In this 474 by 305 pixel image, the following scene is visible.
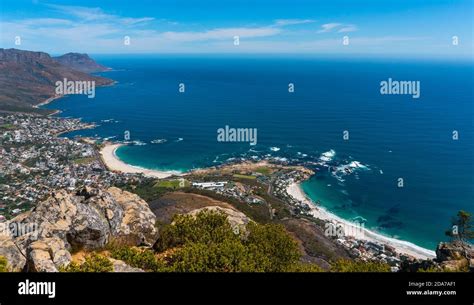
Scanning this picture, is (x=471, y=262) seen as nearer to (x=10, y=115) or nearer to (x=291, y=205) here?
(x=291, y=205)

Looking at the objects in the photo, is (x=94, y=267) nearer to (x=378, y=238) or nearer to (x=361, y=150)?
(x=378, y=238)

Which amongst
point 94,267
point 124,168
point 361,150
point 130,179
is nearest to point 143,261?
point 94,267

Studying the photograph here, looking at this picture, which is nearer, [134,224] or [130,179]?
[134,224]

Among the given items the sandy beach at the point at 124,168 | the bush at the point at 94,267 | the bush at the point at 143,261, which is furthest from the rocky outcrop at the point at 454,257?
the sandy beach at the point at 124,168

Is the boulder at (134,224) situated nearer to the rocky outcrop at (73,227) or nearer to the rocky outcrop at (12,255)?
the rocky outcrop at (73,227)

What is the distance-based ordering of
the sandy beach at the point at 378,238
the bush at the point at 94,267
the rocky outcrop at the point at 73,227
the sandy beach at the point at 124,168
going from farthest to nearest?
the sandy beach at the point at 124,168 < the sandy beach at the point at 378,238 < the rocky outcrop at the point at 73,227 < the bush at the point at 94,267
